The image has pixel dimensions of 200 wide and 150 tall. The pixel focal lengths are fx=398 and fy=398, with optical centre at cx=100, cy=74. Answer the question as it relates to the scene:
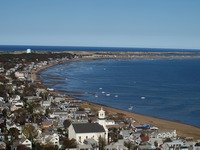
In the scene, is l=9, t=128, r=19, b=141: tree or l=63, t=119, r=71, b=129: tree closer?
l=9, t=128, r=19, b=141: tree

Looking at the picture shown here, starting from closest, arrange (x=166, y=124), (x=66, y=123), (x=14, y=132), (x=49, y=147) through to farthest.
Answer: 1. (x=49, y=147)
2. (x=14, y=132)
3. (x=66, y=123)
4. (x=166, y=124)

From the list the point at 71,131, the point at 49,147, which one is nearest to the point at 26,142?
the point at 49,147

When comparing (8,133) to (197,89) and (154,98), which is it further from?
(197,89)

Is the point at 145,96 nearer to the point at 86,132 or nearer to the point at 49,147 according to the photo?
the point at 86,132

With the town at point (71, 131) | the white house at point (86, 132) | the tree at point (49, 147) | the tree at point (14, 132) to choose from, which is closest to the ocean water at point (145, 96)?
the town at point (71, 131)

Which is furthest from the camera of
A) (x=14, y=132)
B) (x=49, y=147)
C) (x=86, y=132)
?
(x=14, y=132)

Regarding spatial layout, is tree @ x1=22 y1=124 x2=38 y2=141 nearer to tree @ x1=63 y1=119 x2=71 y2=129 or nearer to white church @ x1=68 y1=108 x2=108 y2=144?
white church @ x1=68 y1=108 x2=108 y2=144

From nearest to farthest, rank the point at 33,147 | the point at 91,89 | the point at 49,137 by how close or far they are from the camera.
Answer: the point at 33,147
the point at 49,137
the point at 91,89

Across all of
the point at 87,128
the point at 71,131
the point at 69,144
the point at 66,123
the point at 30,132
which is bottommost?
the point at 66,123

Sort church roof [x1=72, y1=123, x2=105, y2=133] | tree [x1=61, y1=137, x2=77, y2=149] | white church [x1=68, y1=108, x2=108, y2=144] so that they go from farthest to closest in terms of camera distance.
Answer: church roof [x1=72, y1=123, x2=105, y2=133] → white church [x1=68, y1=108, x2=108, y2=144] → tree [x1=61, y1=137, x2=77, y2=149]

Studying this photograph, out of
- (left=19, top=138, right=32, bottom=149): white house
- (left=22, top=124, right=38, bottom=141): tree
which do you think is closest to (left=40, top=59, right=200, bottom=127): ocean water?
(left=22, top=124, right=38, bottom=141): tree

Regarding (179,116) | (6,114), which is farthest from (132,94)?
(6,114)
